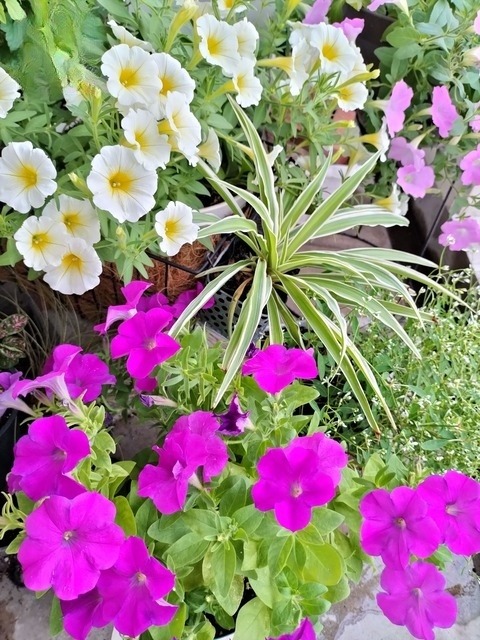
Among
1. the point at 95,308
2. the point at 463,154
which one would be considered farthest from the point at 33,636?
the point at 463,154

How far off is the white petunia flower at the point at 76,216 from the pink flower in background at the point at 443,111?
2.33ft

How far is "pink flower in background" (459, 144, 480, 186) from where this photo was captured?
119cm

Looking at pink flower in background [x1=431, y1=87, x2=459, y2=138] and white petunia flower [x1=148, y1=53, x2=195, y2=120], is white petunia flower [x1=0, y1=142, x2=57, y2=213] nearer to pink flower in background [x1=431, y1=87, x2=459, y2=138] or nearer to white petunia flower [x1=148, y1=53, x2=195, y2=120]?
white petunia flower [x1=148, y1=53, x2=195, y2=120]

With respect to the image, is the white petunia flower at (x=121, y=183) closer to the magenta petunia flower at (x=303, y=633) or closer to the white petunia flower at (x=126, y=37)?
the white petunia flower at (x=126, y=37)

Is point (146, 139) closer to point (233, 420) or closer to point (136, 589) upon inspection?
point (233, 420)

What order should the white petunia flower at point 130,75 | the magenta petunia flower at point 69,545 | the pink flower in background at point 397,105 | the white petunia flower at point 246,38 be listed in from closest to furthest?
the magenta petunia flower at point 69,545 < the white petunia flower at point 130,75 < the white petunia flower at point 246,38 < the pink flower in background at point 397,105

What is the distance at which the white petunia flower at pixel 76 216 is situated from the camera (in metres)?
0.83

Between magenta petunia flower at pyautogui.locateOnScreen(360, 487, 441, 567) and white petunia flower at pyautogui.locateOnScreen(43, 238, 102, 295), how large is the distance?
0.48 metres

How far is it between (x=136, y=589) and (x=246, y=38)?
80cm

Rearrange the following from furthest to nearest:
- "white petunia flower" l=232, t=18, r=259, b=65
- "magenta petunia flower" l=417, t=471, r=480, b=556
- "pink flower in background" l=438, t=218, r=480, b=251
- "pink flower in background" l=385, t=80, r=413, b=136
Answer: "pink flower in background" l=438, t=218, r=480, b=251 → "pink flower in background" l=385, t=80, r=413, b=136 → "white petunia flower" l=232, t=18, r=259, b=65 → "magenta petunia flower" l=417, t=471, r=480, b=556

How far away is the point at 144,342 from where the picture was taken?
756 millimetres

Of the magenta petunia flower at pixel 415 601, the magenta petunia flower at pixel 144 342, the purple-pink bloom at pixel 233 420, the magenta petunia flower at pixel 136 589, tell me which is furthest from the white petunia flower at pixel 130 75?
the magenta petunia flower at pixel 415 601

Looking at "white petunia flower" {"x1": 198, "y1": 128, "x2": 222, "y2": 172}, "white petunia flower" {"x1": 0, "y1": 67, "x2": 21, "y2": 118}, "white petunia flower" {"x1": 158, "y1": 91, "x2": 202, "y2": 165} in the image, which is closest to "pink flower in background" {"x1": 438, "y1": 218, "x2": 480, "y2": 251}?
"white petunia flower" {"x1": 198, "y1": 128, "x2": 222, "y2": 172}

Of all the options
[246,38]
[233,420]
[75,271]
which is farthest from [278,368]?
[246,38]
